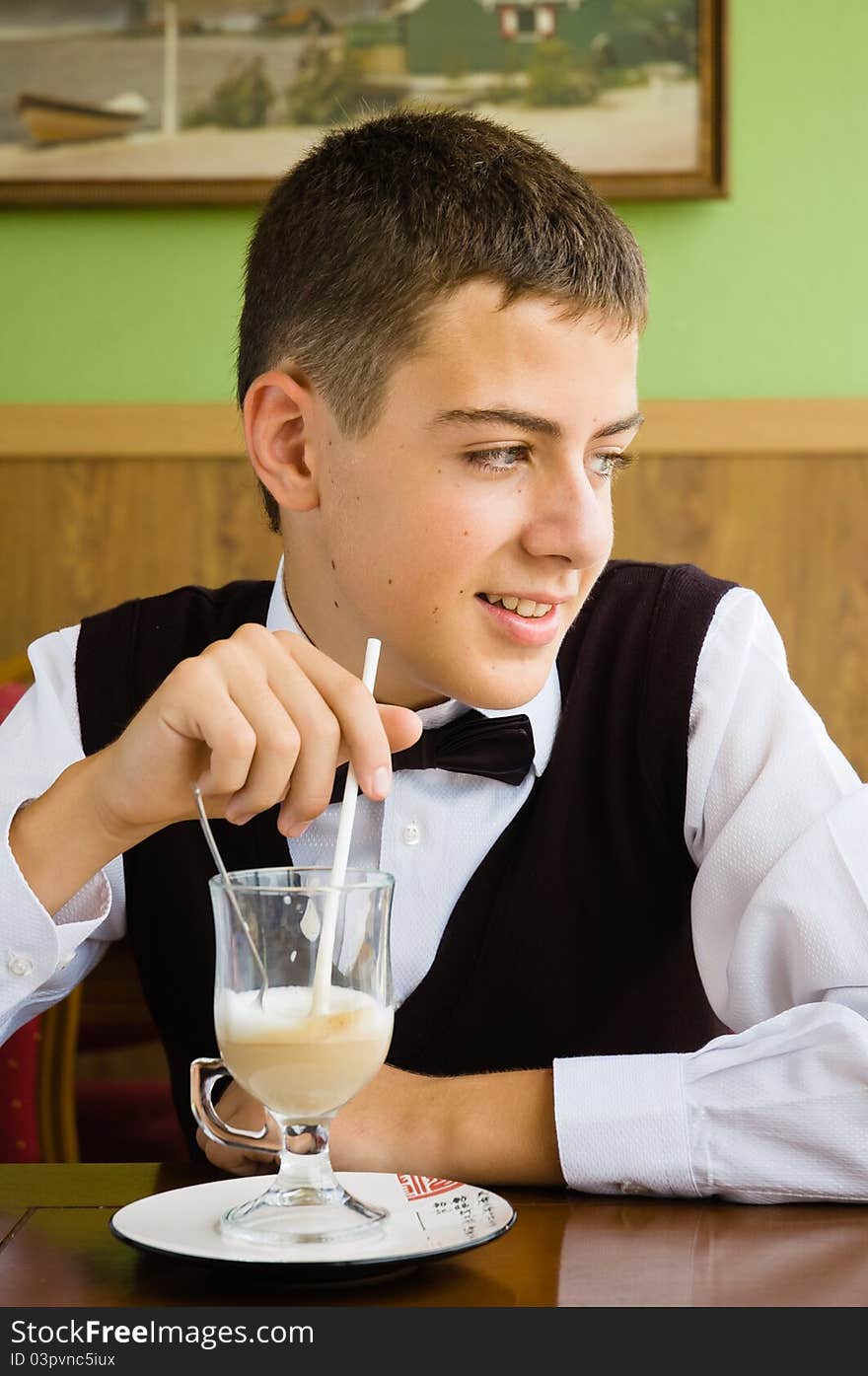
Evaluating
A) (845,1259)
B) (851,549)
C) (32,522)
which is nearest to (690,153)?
(851,549)

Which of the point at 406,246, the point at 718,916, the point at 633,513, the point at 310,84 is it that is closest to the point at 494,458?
the point at 406,246

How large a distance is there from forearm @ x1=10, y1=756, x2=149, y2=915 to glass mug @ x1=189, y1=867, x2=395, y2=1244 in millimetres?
294

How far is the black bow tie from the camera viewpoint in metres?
1.30

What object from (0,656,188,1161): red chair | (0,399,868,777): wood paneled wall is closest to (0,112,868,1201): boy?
(0,656,188,1161): red chair

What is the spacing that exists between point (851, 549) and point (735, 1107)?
1723mm

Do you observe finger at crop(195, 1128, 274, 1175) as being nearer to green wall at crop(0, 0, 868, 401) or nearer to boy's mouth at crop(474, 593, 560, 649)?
boy's mouth at crop(474, 593, 560, 649)

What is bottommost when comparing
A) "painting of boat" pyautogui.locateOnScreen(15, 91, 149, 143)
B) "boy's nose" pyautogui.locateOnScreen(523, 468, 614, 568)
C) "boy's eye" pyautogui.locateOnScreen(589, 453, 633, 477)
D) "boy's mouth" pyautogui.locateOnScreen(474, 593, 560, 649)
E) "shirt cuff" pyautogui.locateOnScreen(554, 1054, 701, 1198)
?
"shirt cuff" pyautogui.locateOnScreen(554, 1054, 701, 1198)

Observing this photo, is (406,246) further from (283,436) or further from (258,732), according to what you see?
(258,732)

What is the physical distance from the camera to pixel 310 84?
8.07 ft

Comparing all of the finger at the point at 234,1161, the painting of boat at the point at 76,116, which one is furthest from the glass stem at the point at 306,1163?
the painting of boat at the point at 76,116

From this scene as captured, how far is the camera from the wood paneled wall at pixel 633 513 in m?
2.50

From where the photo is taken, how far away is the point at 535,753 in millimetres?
1356

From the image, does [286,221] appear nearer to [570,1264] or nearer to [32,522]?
[570,1264]

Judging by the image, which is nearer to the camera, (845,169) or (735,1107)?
(735,1107)
